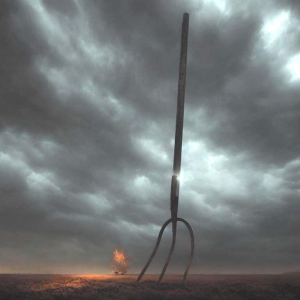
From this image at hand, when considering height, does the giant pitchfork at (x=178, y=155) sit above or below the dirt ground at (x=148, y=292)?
above

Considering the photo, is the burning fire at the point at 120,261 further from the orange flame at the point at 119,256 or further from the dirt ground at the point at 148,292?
the dirt ground at the point at 148,292

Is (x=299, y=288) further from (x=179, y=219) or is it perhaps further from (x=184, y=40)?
(x=184, y=40)

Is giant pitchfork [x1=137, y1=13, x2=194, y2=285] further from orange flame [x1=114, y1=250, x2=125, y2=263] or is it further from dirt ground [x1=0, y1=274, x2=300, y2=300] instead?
orange flame [x1=114, y1=250, x2=125, y2=263]

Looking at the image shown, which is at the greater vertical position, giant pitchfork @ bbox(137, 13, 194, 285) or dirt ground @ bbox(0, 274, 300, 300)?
giant pitchfork @ bbox(137, 13, 194, 285)

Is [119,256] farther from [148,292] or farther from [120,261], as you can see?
[148,292]

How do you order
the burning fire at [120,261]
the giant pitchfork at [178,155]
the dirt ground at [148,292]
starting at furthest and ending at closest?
the burning fire at [120,261], the giant pitchfork at [178,155], the dirt ground at [148,292]

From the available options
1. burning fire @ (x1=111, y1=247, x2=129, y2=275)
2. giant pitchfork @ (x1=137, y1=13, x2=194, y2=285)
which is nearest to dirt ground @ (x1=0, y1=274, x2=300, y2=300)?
giant pitchfork @ (x1=137, y1=13, x2=194, y2=285)

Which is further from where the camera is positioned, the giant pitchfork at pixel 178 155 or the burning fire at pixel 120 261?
the burning fire at pixel 120 261

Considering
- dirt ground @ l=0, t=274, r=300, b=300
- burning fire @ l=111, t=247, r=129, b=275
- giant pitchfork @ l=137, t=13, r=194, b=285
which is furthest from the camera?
burning fire @ l=111, t=247, r=129, b=275

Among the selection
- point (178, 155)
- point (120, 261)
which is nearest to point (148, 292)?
point (178, 155)

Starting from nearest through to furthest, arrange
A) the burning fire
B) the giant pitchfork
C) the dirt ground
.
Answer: the dirt ground
the giant pitchfork
the burning fire

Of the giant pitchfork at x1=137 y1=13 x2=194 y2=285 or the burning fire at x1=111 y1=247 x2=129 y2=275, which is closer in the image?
the giant pitchfork at x1=137 y1=13 x2=194 y2=285

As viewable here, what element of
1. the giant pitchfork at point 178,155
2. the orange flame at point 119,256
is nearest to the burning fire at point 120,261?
the orange flame at point 119,256

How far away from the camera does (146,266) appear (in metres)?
21.1
